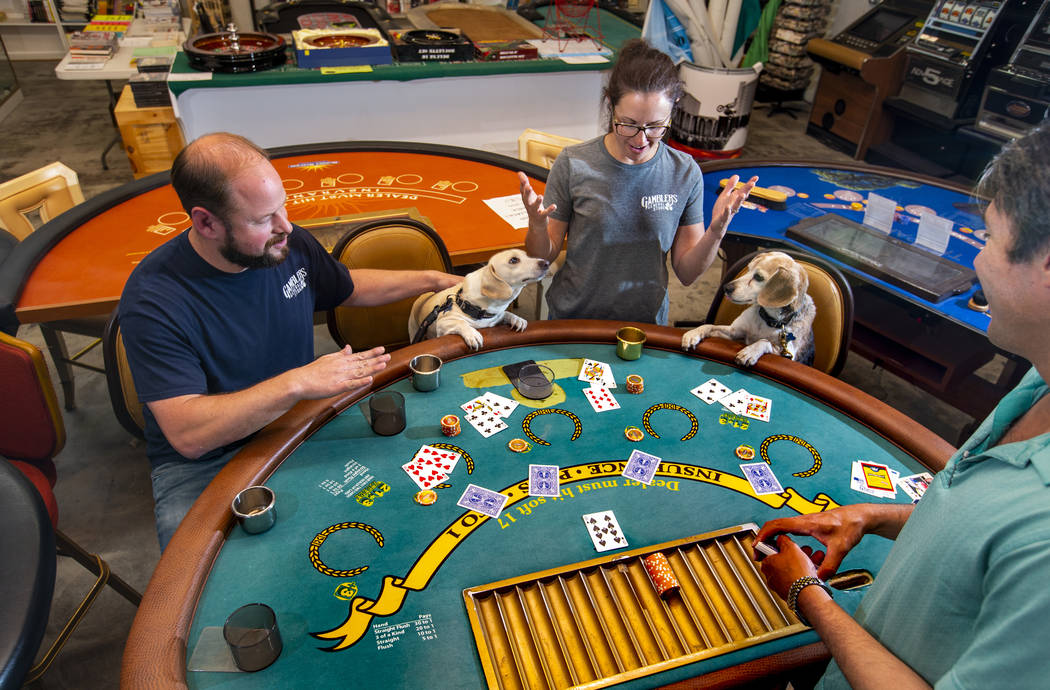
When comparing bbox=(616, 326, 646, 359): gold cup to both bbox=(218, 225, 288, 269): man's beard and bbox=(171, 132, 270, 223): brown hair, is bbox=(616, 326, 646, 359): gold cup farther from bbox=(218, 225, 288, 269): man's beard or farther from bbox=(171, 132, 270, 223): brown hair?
bbox=(171, 132, 270, 223): brown hair

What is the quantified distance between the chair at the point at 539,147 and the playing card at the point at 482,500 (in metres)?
2.65

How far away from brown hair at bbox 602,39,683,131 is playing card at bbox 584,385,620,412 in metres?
0.86

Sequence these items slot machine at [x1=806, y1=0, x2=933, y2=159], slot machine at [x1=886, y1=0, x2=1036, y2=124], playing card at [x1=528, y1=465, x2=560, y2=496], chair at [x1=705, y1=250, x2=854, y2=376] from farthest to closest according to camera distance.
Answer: slot machine at [x1=806, y1=0, x2=933, y2=159] < slot machine at [x1=886, y1=0, x2=1036, y2=124] < chair at [x1=705, y1=250, x2=854, y2=376] < playing card at [x1=528, y1=465, x2=560, y2=496]

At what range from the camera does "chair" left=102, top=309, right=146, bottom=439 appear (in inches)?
75.4

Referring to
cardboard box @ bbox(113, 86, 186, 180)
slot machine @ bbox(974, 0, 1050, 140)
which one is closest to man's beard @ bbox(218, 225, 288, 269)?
cardboard box @ bbox(113, 86, 186, 180)

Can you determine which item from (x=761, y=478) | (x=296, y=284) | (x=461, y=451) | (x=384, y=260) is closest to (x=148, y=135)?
(x=384, y=260)

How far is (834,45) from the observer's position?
20.6ft

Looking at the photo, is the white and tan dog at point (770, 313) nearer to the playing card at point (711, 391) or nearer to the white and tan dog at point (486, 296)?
the playing card at point (711, 391)

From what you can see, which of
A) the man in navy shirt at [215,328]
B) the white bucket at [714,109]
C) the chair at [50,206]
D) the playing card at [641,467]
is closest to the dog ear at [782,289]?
the playing card at [641,467]

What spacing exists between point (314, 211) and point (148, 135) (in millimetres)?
1837

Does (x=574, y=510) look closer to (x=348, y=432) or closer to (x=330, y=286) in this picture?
(x=348, y=432)

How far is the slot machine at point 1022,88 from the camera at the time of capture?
4844 mm

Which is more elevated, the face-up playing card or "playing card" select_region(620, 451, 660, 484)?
the face-up playing card

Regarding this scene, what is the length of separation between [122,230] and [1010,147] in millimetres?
3212
